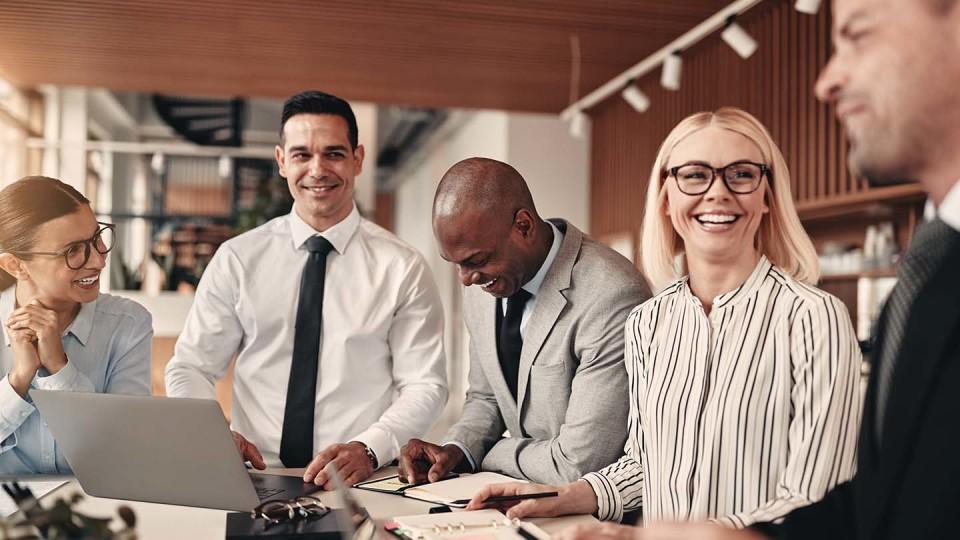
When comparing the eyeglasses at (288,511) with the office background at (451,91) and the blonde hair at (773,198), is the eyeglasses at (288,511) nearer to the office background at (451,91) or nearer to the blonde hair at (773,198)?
the blonde hair at (773,198)

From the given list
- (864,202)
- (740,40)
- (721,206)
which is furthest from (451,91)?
(721,206)

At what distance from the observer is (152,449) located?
172 centimetres

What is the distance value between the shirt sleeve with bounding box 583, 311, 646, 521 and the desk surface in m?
0.08

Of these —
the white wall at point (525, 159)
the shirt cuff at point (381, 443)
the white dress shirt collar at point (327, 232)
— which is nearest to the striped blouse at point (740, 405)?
the shirt cuff at point (381, 443)

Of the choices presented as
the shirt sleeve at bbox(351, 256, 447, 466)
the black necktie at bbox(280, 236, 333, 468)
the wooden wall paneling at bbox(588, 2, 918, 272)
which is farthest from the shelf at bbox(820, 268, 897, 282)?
the black necktie at bbox(280, 236, 333, 468)

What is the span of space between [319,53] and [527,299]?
532 cm

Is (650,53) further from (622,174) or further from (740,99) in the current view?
(622,174)

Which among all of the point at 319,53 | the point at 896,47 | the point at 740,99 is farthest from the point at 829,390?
the point at 319,53

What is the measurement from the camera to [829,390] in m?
1.53

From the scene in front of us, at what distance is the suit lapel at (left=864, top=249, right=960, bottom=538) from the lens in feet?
3.03

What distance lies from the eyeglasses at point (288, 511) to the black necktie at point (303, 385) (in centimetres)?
81

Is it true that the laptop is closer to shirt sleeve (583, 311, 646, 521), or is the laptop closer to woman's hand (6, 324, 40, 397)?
woman's hand (6, 324, 40, 397)

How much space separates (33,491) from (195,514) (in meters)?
0.45

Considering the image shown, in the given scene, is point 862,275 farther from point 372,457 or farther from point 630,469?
point 372,457
